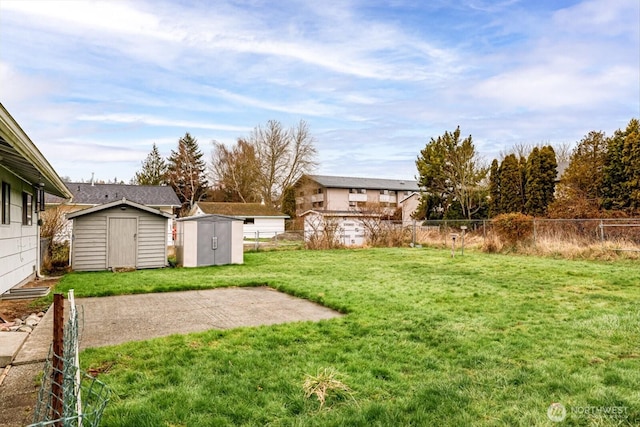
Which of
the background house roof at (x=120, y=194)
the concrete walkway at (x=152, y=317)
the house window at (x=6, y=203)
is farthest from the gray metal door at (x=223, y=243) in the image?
the background house roof at (x=120, y=194)

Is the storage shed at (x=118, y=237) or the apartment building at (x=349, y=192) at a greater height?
the apartment building at (x=349, y=192)

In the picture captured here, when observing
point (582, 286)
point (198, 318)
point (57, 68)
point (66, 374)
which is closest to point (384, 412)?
point (66, 374)

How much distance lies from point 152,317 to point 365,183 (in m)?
45.8

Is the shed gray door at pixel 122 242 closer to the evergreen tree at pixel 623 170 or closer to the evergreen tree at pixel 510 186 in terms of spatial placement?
the evergreen tree at pixel 623 170

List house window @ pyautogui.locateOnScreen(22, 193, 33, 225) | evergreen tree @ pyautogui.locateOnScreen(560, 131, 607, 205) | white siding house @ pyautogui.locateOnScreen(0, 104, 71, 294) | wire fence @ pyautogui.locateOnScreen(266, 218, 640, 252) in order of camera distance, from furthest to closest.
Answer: evergreen tree @ pyautogui.locateOnScreen(560, 131, 607, 205) < wire fence @ pyautogui.locateOnScreen(266, 218, 640, 252) < house window @ pyautogui.locateOnScreen(22, 193, 33, 225) < white siding house @ pyautogui.locateOnScreen(0, 104, 71, 294)

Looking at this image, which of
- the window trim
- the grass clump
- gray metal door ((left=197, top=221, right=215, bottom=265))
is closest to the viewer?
the grass clump

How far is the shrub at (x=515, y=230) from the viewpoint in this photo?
16.5m

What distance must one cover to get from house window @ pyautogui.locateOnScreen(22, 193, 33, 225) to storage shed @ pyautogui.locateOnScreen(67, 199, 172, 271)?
172cm

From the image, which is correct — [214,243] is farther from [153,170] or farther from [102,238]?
[153,170]

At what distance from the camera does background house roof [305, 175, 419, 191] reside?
48844 mm

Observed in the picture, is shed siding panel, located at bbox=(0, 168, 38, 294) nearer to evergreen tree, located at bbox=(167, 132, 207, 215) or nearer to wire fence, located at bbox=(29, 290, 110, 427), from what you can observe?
wire fence, located at bbox=(29, 290, 110, 427)

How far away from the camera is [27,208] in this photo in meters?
9.77

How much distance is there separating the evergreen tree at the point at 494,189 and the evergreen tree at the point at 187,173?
89.7 ft

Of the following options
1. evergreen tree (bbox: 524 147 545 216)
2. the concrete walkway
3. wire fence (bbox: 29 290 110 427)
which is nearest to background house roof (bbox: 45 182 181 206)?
the concrete walkway
